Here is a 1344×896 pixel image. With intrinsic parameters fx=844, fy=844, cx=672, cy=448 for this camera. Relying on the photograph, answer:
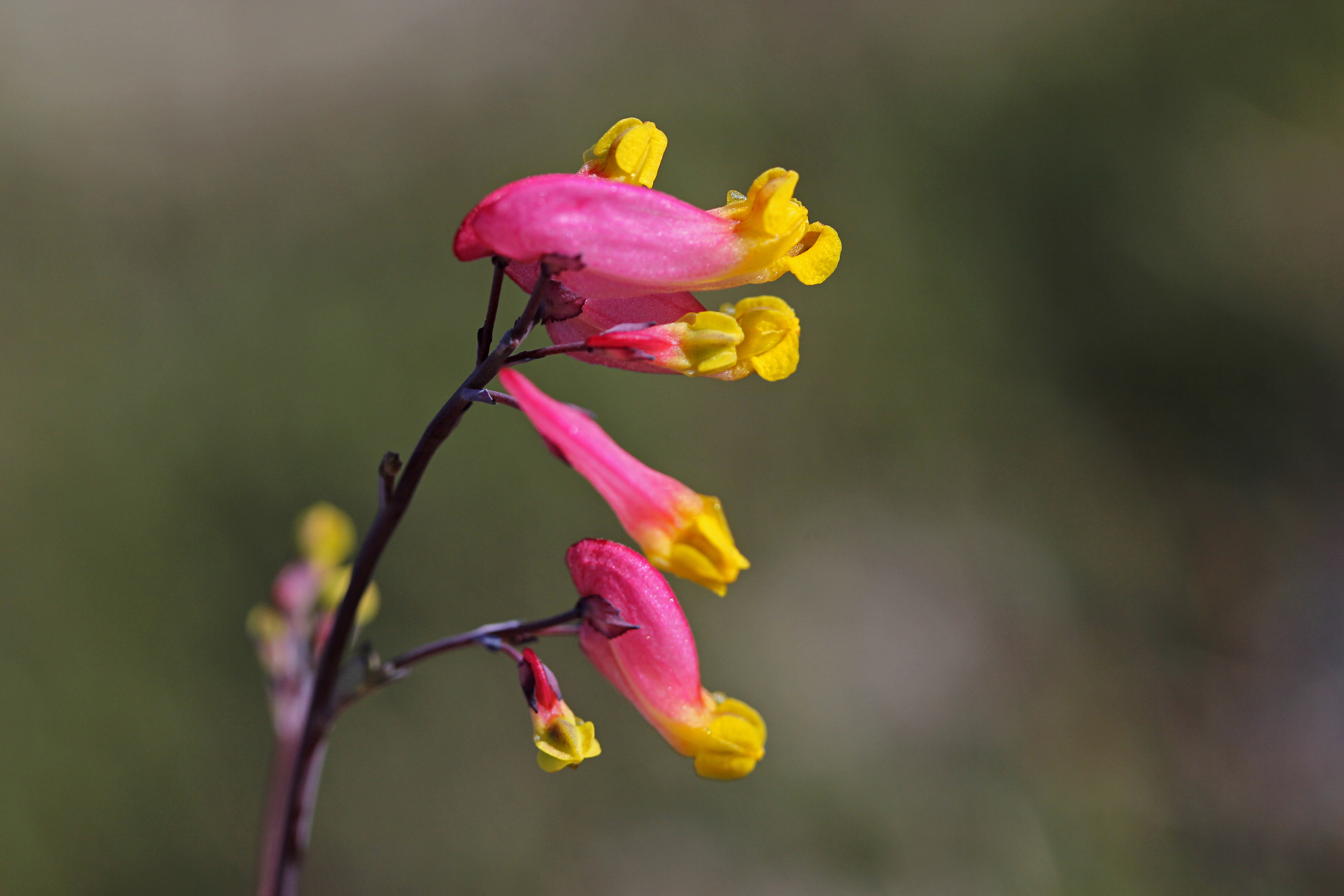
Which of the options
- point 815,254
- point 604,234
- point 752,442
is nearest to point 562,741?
point 604,234

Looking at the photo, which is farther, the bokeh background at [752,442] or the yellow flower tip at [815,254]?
the bokeh background at [752,442]

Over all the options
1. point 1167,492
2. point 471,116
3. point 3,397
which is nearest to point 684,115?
point 471,116

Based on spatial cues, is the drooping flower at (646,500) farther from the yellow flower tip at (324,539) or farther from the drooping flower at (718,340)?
the yellow flower tip at (324,539)

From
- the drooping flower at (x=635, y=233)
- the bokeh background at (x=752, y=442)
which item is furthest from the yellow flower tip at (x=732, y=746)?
the bokeh background at (x=752, y=442)

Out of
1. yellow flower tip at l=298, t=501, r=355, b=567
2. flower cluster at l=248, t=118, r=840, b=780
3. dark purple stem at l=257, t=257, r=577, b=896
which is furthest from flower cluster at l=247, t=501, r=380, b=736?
flower cluster at l=248, t=118, r=840, b=780

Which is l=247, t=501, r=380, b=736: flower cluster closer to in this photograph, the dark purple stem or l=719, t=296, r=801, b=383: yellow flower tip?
the dark purple stem

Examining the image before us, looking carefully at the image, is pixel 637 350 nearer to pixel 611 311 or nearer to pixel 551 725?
pixel 611 311

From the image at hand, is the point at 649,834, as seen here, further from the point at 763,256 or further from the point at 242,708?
the point at 763,256
